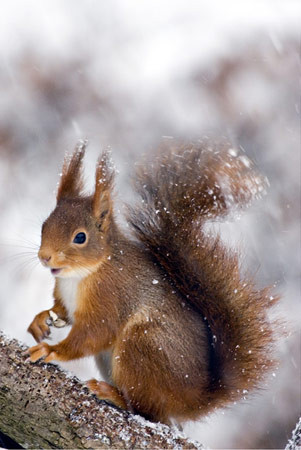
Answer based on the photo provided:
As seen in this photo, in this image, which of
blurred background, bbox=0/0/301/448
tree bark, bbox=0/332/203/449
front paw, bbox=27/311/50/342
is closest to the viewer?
tree bark, bbox=0/332/203/449

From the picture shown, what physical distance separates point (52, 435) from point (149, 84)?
2.79 metres

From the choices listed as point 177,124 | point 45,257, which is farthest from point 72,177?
point 177,124

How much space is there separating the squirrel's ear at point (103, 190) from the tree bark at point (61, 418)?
576mm

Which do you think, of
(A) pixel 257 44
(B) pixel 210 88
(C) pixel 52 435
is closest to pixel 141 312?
(C) pixel 52 435

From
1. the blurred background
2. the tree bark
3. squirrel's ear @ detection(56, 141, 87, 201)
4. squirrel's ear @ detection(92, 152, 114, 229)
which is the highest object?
the blurred background

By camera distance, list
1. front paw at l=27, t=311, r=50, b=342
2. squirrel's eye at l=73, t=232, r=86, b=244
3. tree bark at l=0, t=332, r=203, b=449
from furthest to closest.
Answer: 1. front paw at l=27, t=311, r=50, b=342
2. squirrel's eye at l=73, t=232, r=86, b=244
3. tree bark at l=0, t=332, r=203, b=449

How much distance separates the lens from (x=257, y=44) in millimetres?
3637

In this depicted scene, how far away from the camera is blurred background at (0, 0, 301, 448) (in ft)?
11.5

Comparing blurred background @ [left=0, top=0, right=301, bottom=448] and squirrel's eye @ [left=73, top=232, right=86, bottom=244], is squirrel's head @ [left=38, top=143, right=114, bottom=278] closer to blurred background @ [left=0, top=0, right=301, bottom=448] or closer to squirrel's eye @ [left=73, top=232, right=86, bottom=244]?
squirrel's eye @ [left=73, top=232, right=86, bottom=244]

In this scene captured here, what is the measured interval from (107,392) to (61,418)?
0.26 metres

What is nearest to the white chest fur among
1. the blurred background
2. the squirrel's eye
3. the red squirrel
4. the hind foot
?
the red squirrel

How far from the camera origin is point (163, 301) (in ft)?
7.13

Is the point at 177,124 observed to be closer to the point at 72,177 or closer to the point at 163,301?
the point at 72,177

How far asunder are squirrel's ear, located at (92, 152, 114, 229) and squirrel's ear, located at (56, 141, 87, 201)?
0.49ft
